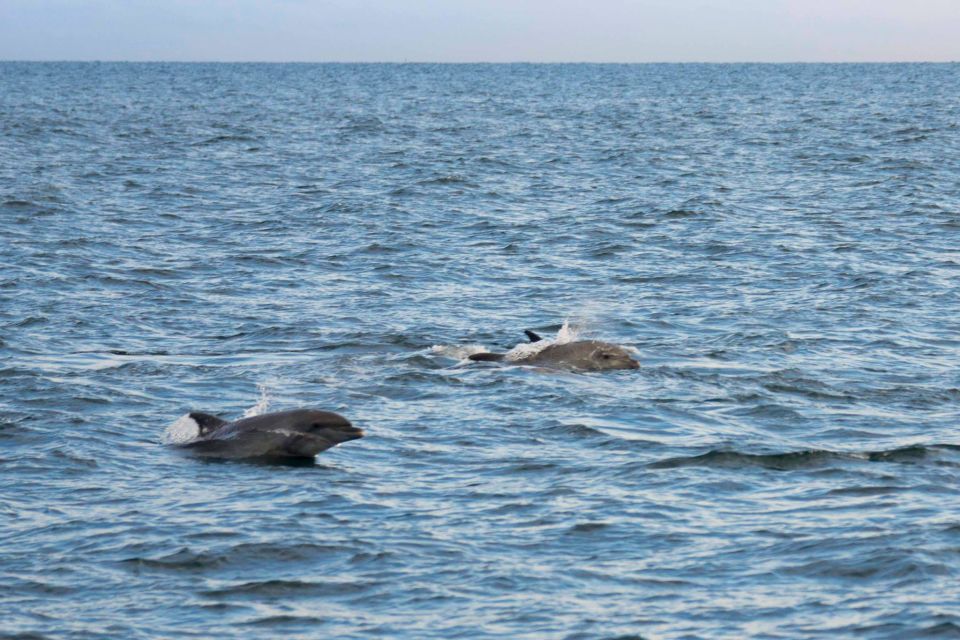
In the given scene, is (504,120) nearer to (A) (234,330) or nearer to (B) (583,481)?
(A) (234,330)

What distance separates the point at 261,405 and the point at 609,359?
174 inches

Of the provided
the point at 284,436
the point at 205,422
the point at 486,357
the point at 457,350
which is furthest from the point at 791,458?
the point at 457,350

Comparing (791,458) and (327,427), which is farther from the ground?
(327,427)

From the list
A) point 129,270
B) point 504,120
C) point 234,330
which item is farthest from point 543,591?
point 504,120

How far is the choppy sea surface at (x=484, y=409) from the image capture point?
427 inches

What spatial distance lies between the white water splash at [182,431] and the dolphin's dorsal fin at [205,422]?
0.04 meters

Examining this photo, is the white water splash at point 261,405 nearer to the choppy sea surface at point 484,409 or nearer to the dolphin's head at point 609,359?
the choppy sea surface at point 484,409

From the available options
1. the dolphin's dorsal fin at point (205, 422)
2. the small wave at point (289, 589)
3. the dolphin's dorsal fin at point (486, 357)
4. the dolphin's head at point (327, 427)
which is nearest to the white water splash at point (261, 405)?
the dolphin's dorsal fin at point (205, 422)

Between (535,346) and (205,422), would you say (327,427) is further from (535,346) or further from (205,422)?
(535,346)

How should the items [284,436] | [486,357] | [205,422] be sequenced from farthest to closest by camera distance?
[486,357] → [205,422] → [284,436]

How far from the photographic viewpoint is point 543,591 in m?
10.8

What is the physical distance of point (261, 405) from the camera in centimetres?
1620

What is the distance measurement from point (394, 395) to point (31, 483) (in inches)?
184

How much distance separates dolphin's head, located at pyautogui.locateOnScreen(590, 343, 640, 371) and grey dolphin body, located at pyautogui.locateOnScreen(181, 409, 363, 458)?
4.84 m
